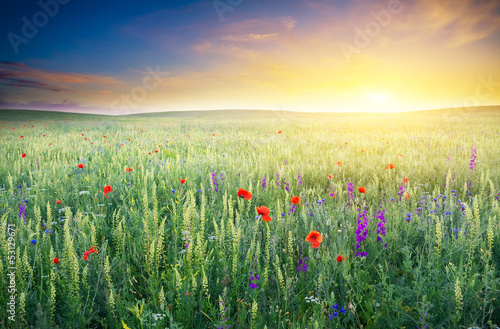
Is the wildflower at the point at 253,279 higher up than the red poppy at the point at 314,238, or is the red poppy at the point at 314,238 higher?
the red poppy at the point at 314,238

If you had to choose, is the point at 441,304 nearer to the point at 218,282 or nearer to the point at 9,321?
the point at 218,282

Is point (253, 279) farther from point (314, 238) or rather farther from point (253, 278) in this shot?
point (314, 238)

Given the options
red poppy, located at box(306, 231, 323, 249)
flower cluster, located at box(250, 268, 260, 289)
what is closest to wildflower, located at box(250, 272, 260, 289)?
flower cluster, located at box(250, 268, 260, 289)

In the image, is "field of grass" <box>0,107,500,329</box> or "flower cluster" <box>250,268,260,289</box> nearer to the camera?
"field of grass" <box>0,107,500,329</box>

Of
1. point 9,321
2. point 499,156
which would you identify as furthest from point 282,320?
point 499,156

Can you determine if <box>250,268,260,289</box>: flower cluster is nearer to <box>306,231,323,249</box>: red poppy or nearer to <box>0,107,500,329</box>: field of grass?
<box>0,107,500,329</box>: field of grass

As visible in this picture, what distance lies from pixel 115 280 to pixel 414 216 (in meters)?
2.52

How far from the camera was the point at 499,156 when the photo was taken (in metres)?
5.27

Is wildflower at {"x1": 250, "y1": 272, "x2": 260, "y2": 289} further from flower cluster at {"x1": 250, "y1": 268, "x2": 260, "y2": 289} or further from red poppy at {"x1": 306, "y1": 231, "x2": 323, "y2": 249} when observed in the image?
red poppy at {"x1": 306, "y1": 231, "x2": 323, "y2": 249}

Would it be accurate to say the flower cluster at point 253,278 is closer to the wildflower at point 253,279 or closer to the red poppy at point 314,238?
the wildflower at point 253,279

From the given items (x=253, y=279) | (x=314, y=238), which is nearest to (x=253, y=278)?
(x=253, y=279)

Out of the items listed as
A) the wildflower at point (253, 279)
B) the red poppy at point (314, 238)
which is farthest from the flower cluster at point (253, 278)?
the red poppy at point (314, 238)

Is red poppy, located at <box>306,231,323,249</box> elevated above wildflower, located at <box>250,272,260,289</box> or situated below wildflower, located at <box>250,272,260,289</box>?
above

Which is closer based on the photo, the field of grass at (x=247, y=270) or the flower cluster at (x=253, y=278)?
the field of grass at (x=247, y=270)
